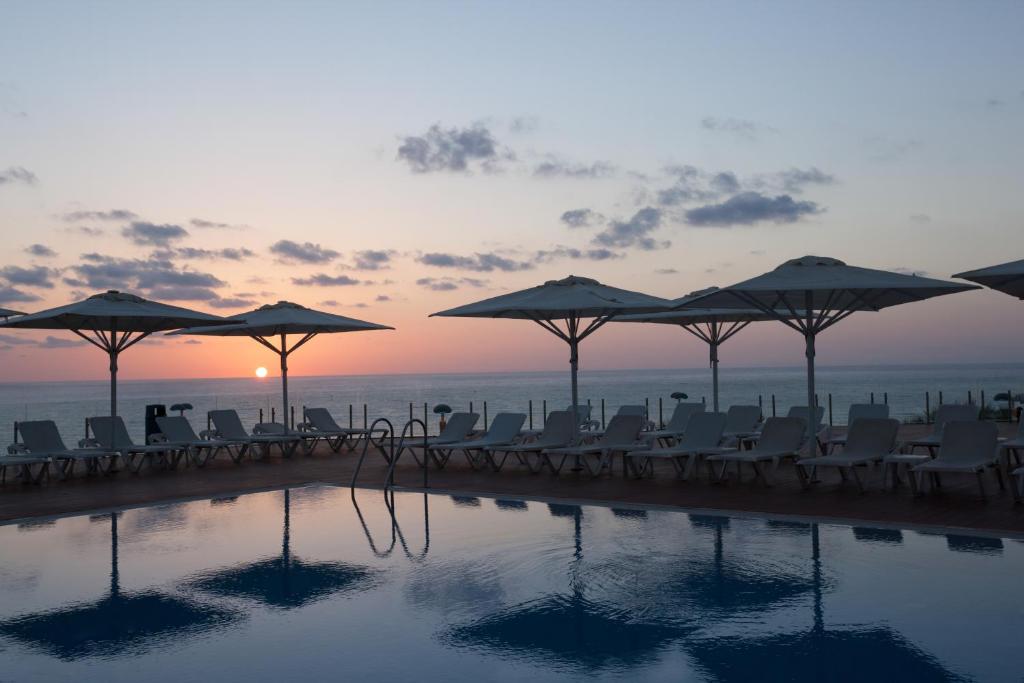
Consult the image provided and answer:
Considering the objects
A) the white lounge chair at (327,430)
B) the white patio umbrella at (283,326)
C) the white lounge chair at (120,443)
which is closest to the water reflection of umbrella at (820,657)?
the white lounge chair at (120,443)

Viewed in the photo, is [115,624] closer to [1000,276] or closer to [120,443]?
[120,443]

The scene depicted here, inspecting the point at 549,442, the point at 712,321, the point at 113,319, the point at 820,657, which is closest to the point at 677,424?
the point at 712,321

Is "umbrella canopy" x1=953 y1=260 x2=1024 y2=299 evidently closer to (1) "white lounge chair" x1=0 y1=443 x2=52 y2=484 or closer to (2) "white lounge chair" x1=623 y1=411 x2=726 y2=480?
(2) "white lounge chair" x1=623 y1=411 x2=726 y2=480

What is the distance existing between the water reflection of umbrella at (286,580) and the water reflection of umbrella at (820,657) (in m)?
2.64

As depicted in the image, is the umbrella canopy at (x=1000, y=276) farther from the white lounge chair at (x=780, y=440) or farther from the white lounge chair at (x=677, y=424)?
the white lounge chair at (x=677, y=424)

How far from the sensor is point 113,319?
13.7 meters

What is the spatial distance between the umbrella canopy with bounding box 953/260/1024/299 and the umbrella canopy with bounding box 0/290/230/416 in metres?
10.6

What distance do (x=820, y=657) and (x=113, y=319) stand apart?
1200 cm

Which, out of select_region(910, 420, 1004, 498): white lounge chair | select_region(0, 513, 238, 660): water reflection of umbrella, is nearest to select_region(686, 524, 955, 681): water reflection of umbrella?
select_region(0, 513, 238, 660): water reflection of umbrella

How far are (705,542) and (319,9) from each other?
11.9 m

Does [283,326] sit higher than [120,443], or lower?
higher

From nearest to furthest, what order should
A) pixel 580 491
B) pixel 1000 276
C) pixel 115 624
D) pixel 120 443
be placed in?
pixel 115 624, pixel 1000 276, pixel 580 491, pixel 120 443

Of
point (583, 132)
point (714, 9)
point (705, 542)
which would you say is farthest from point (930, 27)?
point (705, 542)

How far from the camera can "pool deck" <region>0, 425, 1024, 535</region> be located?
830 centimetres
